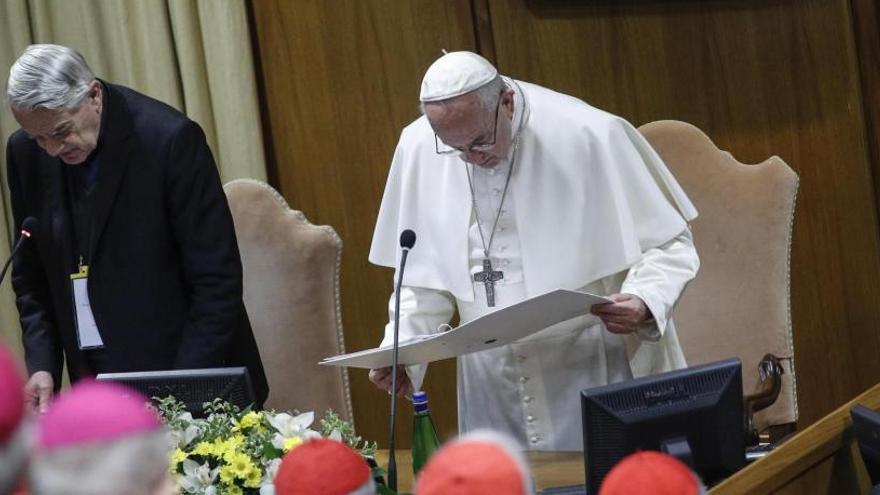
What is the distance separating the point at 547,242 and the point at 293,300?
0.94 m

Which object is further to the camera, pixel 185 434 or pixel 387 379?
pixel 387 379

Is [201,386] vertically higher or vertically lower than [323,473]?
lower

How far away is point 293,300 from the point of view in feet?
12.3

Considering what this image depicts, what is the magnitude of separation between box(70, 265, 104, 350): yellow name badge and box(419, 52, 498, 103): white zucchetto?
3.34 feet

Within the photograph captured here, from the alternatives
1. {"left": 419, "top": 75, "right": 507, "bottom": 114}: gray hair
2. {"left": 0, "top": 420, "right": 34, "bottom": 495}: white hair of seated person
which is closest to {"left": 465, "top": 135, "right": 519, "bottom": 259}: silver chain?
{"left": 419, "top": 75, "right": 507, "bottom": 114}: gray hair

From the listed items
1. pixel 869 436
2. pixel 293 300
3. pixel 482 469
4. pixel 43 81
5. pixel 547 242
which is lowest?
pixel 869 436

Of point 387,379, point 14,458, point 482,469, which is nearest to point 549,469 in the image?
point 387,379

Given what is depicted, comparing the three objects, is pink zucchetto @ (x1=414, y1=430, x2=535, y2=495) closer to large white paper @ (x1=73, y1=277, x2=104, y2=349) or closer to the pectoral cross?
the pectoral cross

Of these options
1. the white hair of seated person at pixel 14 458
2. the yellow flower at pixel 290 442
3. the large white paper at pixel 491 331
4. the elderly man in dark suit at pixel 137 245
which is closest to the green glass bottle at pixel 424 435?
the large white paper at pixel 491 331

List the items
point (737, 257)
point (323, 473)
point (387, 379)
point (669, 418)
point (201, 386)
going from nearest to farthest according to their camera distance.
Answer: point (323, 473)
point (669, 418)
point (201, 386)
point (387, 379)
point (737, 257)

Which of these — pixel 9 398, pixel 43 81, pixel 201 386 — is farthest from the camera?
pixel 43 81

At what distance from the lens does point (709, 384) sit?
213 centimetres

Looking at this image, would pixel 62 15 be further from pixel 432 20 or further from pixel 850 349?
pixel 850 349

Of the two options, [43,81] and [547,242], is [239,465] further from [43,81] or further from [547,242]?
[43,81]
